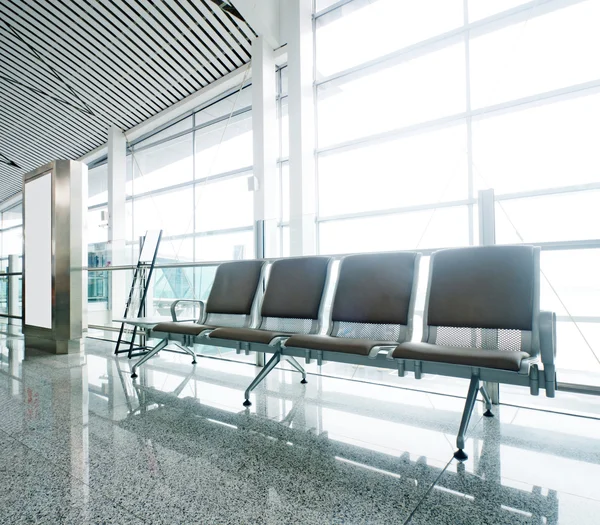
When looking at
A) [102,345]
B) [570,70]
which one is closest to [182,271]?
[102,345]

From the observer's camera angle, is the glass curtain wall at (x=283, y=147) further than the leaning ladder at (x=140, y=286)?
Yes

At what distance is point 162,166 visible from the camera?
956 centimetres

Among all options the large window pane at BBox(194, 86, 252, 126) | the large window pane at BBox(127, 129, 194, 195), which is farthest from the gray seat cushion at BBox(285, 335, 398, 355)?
the large window pane at BBox(127, 129, 194, 195)

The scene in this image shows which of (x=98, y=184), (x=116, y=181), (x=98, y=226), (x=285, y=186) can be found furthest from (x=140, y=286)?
(x=98, y=184)

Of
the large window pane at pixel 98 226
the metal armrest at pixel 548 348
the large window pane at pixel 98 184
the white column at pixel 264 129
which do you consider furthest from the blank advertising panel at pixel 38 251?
the large window pane at pixel 98 184

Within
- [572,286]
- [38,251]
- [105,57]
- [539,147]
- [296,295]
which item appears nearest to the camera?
[572,286]

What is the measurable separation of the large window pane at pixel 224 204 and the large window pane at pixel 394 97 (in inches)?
74.8

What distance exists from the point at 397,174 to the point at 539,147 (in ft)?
6.39

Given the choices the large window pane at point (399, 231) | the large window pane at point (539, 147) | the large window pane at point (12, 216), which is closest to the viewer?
the large window pane at point (539, 147)

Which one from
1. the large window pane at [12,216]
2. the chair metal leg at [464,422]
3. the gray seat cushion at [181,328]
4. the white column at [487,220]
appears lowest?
the chair metal leg at [464,422]

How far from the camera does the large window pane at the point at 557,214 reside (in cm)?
501

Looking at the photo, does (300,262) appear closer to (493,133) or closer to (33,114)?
(493,133)

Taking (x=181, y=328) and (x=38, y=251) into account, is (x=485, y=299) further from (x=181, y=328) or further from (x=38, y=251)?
(x=38, y=251)

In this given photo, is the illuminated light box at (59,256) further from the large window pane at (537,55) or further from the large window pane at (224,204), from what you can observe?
the large window pane at (537,55)
